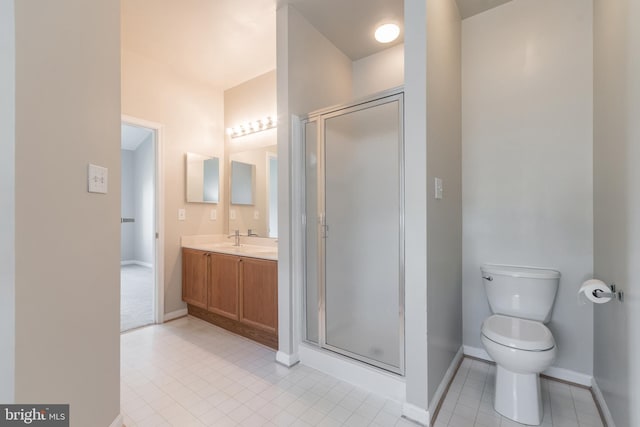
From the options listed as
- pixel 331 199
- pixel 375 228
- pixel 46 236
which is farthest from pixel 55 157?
pixel 375 228

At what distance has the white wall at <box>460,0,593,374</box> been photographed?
1865 millimetres

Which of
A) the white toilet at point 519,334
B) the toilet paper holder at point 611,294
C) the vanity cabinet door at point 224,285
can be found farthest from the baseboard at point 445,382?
the vanity cabinet door at point 224,285

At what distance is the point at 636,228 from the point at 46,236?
227cm

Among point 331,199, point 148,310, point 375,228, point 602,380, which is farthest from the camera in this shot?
point 148,310

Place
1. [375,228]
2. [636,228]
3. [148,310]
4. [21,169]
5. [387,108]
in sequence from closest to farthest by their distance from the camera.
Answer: [21,169] < [636,228] < [387,108] < [375,228] < [148,310]

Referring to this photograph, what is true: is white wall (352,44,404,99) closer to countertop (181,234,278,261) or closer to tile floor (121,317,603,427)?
countertop (181,234,278,261)

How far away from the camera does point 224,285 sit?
2.72 m

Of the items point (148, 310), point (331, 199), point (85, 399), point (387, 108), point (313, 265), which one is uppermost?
point (387, 108)

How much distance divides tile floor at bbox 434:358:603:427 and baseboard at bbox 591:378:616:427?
32mm

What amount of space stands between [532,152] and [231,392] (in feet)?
8.74

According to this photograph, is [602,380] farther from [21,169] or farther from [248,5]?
[248,5]

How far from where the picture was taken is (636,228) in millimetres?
1135

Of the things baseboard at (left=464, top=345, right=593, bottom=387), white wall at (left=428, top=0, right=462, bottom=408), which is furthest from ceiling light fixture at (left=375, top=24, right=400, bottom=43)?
baseboard at (left=464, top=345, right=593, bottom=387)

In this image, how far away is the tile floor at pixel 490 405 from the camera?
1523 mm
